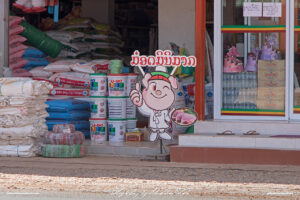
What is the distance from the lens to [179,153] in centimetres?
1090

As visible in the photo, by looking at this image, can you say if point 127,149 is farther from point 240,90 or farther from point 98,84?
point 240,90

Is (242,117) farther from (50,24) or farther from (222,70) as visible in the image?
(50,24)

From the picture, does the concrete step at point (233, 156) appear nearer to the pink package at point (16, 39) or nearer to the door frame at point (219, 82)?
the door frame at point (219, 82)

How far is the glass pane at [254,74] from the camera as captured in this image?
1115cm

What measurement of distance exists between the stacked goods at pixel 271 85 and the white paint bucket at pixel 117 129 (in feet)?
7.53

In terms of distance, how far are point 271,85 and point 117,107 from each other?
8.40 ft

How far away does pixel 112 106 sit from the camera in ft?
39.9

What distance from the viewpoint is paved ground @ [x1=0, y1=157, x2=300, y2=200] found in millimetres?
8695

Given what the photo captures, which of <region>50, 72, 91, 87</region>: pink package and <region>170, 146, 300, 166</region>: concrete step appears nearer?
<region>170, 146, 300, 166</region>: concrete step

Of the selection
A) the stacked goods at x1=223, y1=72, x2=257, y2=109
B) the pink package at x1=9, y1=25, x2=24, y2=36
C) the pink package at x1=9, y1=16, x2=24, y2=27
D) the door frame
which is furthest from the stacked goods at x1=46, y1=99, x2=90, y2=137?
the stacked goods at x1=223, y1=72, x2=257, y2=109

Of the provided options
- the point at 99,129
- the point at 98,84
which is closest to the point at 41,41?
the point at 98,84

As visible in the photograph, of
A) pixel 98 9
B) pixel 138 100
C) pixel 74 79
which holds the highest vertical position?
pixel 98 9

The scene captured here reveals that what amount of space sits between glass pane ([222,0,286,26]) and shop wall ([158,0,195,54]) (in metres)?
2.07

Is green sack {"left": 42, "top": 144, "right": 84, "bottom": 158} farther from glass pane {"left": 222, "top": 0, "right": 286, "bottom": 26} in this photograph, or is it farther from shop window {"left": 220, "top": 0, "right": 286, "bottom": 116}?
glass pane {"left": 222, "top": 0, "right": 286, "bottom": 26}
